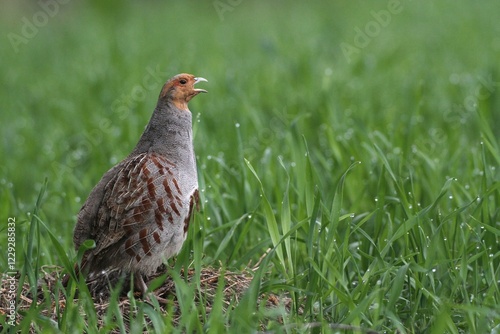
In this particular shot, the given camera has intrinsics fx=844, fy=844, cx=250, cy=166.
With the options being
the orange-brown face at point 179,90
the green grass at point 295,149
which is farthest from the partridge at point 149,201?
the green grass at point 295,149

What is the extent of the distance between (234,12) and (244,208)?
9.22 meters

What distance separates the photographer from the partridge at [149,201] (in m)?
3.19

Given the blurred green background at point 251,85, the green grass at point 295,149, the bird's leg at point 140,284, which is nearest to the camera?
the green grass at point 295,149

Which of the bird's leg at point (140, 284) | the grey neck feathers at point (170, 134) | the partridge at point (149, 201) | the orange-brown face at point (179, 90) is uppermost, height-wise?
the orange-brown face at point (179, 90)

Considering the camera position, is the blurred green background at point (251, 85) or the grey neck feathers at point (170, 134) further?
the blurred green background at point (251, 85)

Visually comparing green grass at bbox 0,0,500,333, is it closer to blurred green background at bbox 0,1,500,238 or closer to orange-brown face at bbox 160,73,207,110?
blurred green background at bbox 0,1,500,238

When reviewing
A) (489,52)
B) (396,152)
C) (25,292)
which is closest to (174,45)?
(489,52)

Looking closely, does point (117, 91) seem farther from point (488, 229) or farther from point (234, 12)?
point (234, 12)

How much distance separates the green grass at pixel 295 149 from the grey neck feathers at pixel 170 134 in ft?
0.85

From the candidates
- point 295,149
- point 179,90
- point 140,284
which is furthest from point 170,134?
point 295,149

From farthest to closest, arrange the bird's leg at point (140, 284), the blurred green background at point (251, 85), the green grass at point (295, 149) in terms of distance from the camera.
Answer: the blurred green background at point (251, 85), the bird's leg at point (140, 284), the green grass at point (295, 149)

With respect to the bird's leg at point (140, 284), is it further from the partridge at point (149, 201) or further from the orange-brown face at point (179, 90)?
the orange-brown face at point (179, 90)

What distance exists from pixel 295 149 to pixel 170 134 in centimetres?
90

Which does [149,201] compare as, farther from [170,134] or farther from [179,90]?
[179,90]
